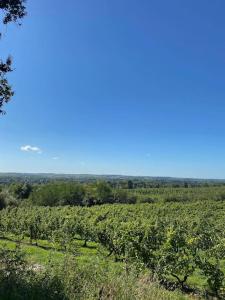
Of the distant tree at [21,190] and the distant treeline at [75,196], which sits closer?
the distant treeline at [75,196]

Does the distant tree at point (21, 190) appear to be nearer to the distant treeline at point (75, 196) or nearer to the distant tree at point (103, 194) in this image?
the distant treeline at point (75, 196)

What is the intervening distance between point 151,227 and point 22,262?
8.71 m

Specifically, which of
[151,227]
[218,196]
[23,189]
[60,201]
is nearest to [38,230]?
[151,227]

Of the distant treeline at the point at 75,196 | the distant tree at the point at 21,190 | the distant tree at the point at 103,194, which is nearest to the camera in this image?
the distant treeline at the point at 75,196

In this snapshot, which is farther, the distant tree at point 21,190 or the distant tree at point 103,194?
the distant tree at point 21,190

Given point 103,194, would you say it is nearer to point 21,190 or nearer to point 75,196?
point 75,196

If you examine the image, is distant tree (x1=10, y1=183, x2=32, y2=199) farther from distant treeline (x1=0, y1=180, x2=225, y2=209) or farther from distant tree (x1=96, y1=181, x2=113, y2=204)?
distant tree (x1=96, y1=181, x2=113, y2=204)

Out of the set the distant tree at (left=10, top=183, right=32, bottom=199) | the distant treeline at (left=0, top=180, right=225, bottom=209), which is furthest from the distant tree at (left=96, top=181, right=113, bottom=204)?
the distant tree at (left=10, top=183, right=32, bottom=199)

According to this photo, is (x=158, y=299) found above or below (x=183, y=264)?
above

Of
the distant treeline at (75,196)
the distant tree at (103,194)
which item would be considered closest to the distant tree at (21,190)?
the distant treeline at (75,196)

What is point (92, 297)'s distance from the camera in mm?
5285

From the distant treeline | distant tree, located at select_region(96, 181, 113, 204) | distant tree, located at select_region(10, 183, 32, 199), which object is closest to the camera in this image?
Result: the distant treeline

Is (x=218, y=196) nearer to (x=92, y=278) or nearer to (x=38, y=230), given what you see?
(x=38, y=230)

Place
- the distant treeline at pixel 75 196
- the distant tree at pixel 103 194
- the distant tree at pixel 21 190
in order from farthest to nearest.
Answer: the distant tree at pixel 21 190 < the distant tree at pixel 103 194 < the distant treeline at pixel 75 196
